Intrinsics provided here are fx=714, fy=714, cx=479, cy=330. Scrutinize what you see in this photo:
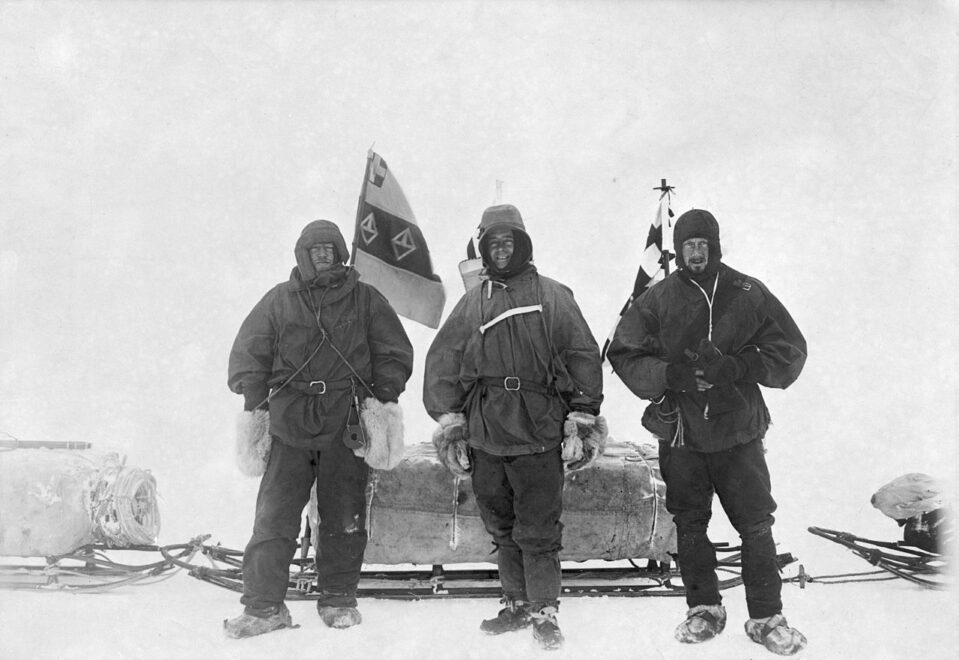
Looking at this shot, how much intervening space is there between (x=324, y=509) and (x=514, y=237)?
1474 mm

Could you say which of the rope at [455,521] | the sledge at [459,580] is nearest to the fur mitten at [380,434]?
the rope at [455,521]

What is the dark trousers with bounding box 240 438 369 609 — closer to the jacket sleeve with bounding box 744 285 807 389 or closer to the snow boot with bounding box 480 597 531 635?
the snow boot with bounding box 480 597 531 635

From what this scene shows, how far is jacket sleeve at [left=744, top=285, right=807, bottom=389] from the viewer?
9.46ft

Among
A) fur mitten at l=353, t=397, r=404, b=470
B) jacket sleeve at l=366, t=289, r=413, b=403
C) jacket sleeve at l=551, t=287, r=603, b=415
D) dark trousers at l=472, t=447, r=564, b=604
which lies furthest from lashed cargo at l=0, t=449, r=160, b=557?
jacket sleeve at l=551, t=287, r=603, b=415

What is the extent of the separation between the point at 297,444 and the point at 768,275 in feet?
8.88

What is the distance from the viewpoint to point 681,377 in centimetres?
285

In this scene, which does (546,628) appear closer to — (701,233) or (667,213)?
(701,233)

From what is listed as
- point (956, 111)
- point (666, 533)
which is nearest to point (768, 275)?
point (956, 111)

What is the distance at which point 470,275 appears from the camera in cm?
446

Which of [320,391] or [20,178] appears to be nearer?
[320,391]

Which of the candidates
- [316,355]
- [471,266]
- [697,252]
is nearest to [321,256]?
[316,355]

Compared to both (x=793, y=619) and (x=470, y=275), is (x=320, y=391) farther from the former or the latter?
(x=793, y=619)

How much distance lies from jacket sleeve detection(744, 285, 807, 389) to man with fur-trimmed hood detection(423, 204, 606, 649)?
0.67 m

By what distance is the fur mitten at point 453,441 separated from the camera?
309 centimetres
